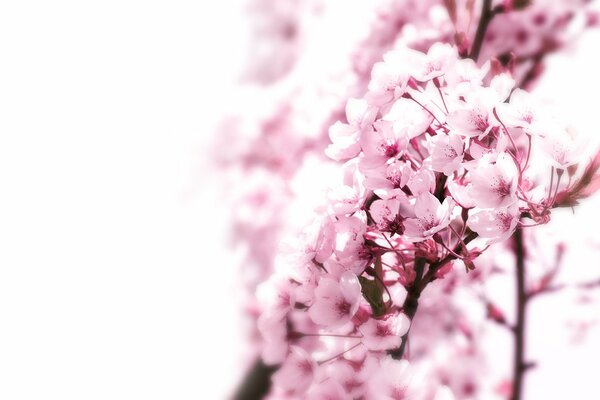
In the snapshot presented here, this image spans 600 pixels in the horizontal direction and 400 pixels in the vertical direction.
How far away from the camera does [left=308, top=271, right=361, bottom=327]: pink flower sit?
2.72ft

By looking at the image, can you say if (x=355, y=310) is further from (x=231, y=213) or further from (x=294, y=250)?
(x=231, y=213)

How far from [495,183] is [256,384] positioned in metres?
2.40

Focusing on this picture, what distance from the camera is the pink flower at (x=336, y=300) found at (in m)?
0.83

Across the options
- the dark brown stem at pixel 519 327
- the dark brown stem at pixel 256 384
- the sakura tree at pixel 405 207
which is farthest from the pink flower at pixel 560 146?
the dark brown stem at pixel 256 384

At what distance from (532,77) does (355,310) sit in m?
1.53

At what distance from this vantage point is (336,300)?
2.81 feet

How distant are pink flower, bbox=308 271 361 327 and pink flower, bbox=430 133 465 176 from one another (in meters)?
0.23

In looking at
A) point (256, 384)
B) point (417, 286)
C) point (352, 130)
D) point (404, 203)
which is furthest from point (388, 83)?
point (256, 384)

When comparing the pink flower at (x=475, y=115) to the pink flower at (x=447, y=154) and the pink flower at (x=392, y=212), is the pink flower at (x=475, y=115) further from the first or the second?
the pink flower at (x=392, y=212)

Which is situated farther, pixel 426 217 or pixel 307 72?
pixel 307 72

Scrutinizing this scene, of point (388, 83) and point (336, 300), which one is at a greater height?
point (388, 83)

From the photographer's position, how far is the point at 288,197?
4.02 meters

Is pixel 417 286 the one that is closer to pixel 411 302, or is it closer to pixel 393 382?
pixel 411 302

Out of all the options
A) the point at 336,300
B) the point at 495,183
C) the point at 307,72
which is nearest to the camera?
the point at 495,183
